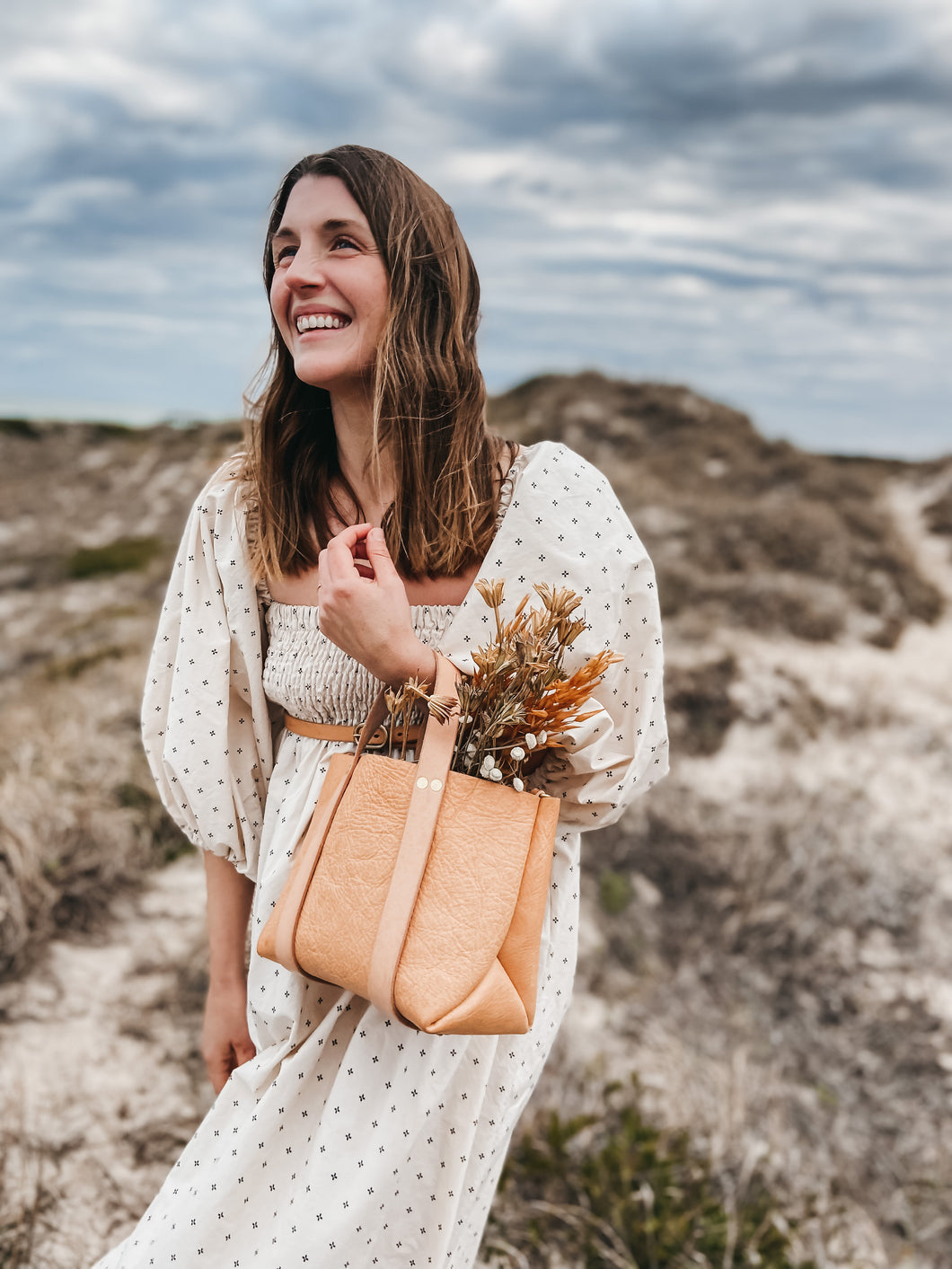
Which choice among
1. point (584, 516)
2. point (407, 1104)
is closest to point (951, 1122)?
point (407, 1104)

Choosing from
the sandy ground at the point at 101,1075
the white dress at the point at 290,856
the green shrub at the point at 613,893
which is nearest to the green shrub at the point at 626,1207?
the sandy ground at the point at 101,1075

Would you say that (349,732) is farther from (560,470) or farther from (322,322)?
(322,322)

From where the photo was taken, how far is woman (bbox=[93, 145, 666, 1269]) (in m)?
1.34

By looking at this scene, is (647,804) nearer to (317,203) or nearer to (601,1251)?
(601,1251)

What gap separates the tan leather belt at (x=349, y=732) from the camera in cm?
142

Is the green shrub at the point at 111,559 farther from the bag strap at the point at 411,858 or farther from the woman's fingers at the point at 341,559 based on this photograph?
the bag strap at the point at 411,858

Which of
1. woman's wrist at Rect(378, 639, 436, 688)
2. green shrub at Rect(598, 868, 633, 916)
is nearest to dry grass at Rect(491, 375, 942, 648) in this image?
green shrub at Rect(598, 868, 633, 916)

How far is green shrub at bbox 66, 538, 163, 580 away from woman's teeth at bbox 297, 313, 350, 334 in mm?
10419

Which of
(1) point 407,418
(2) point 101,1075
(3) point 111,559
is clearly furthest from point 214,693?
(3) point 111,559

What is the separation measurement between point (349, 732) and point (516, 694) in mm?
445

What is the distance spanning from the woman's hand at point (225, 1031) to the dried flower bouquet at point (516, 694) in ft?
2.86

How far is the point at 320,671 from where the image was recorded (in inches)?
59.0

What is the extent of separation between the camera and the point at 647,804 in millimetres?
5152

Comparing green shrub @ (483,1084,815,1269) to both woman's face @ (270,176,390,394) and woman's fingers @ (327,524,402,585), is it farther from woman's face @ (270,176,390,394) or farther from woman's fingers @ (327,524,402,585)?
woman's face @ (270,176,390,394)
